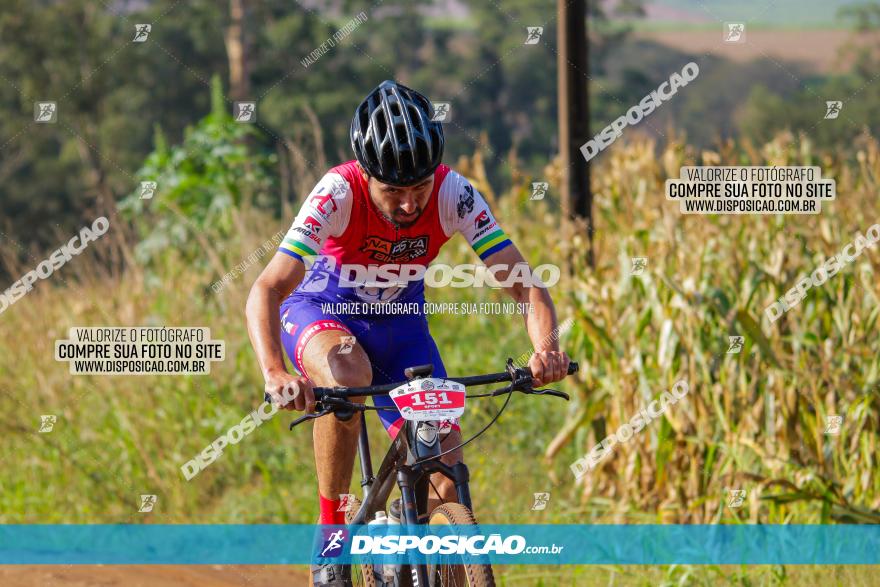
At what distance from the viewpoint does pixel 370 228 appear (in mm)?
4547

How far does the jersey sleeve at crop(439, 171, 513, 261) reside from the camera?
459cm

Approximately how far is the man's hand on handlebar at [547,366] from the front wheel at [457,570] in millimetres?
522

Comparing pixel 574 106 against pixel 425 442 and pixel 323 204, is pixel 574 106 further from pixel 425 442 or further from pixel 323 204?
pixel 425 442

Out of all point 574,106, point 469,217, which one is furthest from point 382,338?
point 574,106

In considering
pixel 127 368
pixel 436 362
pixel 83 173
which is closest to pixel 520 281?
pixel 436 362

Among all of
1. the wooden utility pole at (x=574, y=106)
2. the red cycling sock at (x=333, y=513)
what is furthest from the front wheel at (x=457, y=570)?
the wooden utility pole at (x=574, y=106)

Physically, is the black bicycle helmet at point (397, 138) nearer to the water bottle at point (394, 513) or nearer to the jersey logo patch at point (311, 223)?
the jersey logo patch at point (311, 223)

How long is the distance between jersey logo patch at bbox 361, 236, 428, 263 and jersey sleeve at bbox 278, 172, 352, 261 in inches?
6.2

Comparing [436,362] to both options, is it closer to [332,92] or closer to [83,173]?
[332,92]

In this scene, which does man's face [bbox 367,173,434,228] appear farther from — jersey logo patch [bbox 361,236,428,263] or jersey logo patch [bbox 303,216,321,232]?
jersey logo patch [bbox 303,216,321,232]

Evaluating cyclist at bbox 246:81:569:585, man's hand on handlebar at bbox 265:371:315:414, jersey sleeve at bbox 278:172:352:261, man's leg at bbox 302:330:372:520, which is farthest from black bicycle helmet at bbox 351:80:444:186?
man's hand on handlebar at bbox 265:371:315:414

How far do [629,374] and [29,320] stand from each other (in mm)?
5263

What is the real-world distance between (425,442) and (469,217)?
1.13 m

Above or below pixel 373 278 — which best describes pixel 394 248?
above
